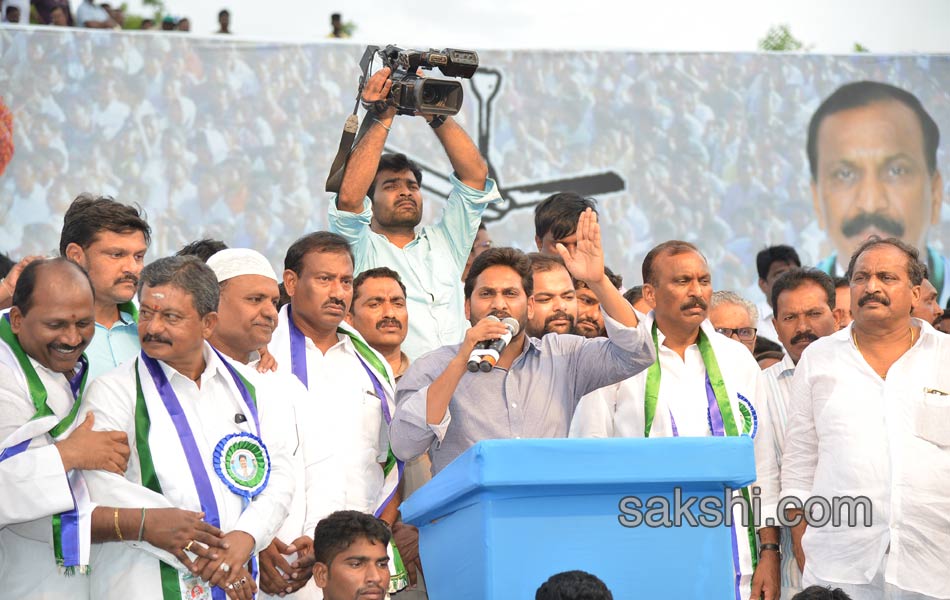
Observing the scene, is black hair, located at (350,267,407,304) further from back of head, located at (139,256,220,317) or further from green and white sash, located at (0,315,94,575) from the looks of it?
green and white sash, located at (0,315,94,575)

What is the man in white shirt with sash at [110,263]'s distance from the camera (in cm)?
456

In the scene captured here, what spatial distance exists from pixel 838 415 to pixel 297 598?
7.30 ft

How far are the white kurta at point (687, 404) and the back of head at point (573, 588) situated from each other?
1912 mm

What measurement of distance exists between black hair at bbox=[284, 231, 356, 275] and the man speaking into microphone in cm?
72

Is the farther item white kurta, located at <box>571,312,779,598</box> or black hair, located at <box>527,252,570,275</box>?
black hair, located at <box>527,252,570,275</box>

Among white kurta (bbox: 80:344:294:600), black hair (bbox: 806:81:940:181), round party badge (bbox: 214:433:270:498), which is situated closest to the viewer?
white kurta (bbox: 80:344:294:600)

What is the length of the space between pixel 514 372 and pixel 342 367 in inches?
32.0

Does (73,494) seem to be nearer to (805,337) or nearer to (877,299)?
(877,299)

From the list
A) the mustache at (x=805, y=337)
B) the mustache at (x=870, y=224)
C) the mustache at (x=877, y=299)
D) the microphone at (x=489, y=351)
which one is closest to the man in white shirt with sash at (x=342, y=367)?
the microphone at (x=489, y=351)

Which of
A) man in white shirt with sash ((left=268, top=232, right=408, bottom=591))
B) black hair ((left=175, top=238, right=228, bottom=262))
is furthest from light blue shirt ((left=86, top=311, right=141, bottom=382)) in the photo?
black hair ((left=175, top=238, right=228, bottom=262))

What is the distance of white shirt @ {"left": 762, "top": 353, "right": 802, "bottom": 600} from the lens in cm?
505

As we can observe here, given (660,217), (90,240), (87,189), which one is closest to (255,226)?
(87,189)

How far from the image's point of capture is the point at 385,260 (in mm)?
5855

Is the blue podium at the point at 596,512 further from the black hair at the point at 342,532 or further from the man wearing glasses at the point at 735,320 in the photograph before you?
the man wearing glasses at the point at 735,320
